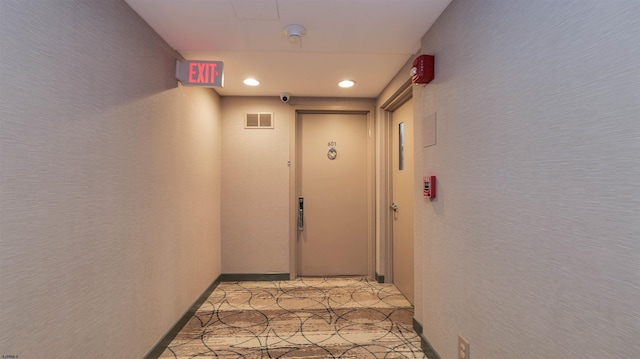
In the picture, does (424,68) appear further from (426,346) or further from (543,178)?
(426,346)

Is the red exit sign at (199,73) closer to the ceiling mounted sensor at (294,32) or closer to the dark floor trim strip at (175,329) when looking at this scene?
the ceiling mounted sensor at (294,32)

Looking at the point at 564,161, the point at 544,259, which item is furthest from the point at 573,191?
the point at 544,259

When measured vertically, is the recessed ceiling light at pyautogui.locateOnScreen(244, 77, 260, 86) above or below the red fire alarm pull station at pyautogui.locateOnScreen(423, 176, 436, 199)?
above

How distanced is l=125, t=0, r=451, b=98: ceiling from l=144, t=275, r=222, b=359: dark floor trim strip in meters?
2.29

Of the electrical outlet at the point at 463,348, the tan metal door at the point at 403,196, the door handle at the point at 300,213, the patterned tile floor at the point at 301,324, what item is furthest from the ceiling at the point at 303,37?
the patterned tile floor at the point at 301,324

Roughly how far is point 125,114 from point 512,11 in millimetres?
2081

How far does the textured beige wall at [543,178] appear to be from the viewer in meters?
0.79

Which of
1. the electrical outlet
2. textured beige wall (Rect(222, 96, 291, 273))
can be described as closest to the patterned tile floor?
textured beige wall (Rect(222, 96, 291, 273))

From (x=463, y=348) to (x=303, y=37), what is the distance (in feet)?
7.45

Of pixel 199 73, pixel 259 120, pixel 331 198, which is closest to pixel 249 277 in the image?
pixel 331 198

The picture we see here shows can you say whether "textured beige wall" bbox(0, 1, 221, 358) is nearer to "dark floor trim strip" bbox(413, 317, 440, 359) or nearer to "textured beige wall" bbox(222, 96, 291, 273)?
"textured beige wall" bbox(222, 96, 291, 273)

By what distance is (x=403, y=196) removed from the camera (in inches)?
120

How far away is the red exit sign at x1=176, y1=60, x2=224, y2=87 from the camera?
2.22m

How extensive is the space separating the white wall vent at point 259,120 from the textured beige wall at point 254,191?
0.05 meters
